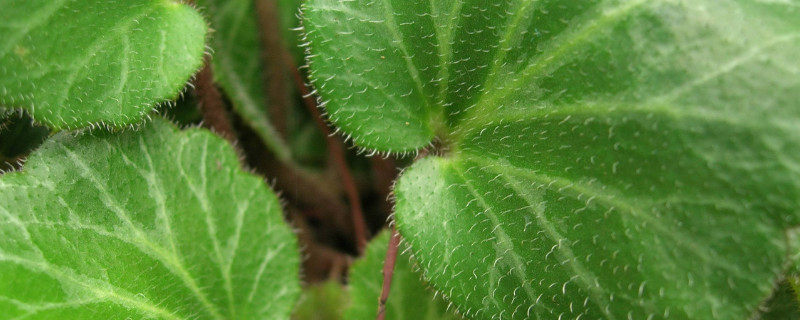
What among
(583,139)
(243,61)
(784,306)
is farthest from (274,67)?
(784,306)

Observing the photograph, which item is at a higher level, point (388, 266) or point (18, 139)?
point (18, 139)

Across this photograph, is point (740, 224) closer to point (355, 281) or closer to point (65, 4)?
point (355, 281)

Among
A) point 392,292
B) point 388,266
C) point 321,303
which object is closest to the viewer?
point 388,266

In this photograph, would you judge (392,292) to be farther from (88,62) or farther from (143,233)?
(88,62)

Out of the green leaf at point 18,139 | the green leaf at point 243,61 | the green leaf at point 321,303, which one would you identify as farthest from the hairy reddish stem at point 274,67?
the green leaf at point 18,139

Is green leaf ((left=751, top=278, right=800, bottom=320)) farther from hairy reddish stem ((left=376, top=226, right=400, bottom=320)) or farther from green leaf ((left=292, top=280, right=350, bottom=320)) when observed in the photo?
green leaf ((left=292, top=280, right=350, bottom=320))

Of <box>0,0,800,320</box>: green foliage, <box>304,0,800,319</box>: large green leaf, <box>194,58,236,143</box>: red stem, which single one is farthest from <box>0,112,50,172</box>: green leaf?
<box>304,0,800,319</box>: large green leaf
